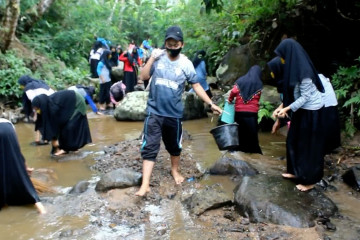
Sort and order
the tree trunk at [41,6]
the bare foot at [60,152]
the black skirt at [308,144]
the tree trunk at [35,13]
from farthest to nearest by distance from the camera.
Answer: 1. the tree trunk at [41,6]
2. the tree trunk at [35,13]
3. the bare foot at [60,152]
4. the black skirt at [308,144]

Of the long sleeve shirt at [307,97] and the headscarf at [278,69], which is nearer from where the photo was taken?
the long sleeve shirt at [307,97]

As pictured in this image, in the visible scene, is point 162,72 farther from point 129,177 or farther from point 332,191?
point 332,191

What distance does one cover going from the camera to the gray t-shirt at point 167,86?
428cm

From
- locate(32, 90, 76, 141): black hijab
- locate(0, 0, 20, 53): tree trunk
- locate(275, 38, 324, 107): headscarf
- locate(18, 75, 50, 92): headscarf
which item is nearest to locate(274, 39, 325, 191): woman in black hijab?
locate(275, 38, 324, 107): headscarf

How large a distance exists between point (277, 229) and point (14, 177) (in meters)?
2.78

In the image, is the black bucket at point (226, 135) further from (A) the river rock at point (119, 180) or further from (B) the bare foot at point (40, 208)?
(B) the bare foot at point (40, 208)

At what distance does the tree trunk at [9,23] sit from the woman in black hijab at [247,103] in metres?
7.48

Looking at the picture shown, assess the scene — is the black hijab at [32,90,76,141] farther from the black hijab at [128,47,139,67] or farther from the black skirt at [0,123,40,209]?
the black hijab at [128,47,139,67]

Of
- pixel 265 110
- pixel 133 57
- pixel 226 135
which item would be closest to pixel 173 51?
pixel 226 135

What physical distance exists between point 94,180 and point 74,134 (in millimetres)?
1352

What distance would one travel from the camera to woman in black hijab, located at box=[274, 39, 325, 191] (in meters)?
3.92

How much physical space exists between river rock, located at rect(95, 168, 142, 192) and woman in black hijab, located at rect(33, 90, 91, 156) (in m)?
1.78

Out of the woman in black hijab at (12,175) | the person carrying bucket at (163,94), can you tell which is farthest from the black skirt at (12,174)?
the person carrying bucket at (163,94)

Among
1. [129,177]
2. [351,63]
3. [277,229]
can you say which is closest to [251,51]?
[351,63]
